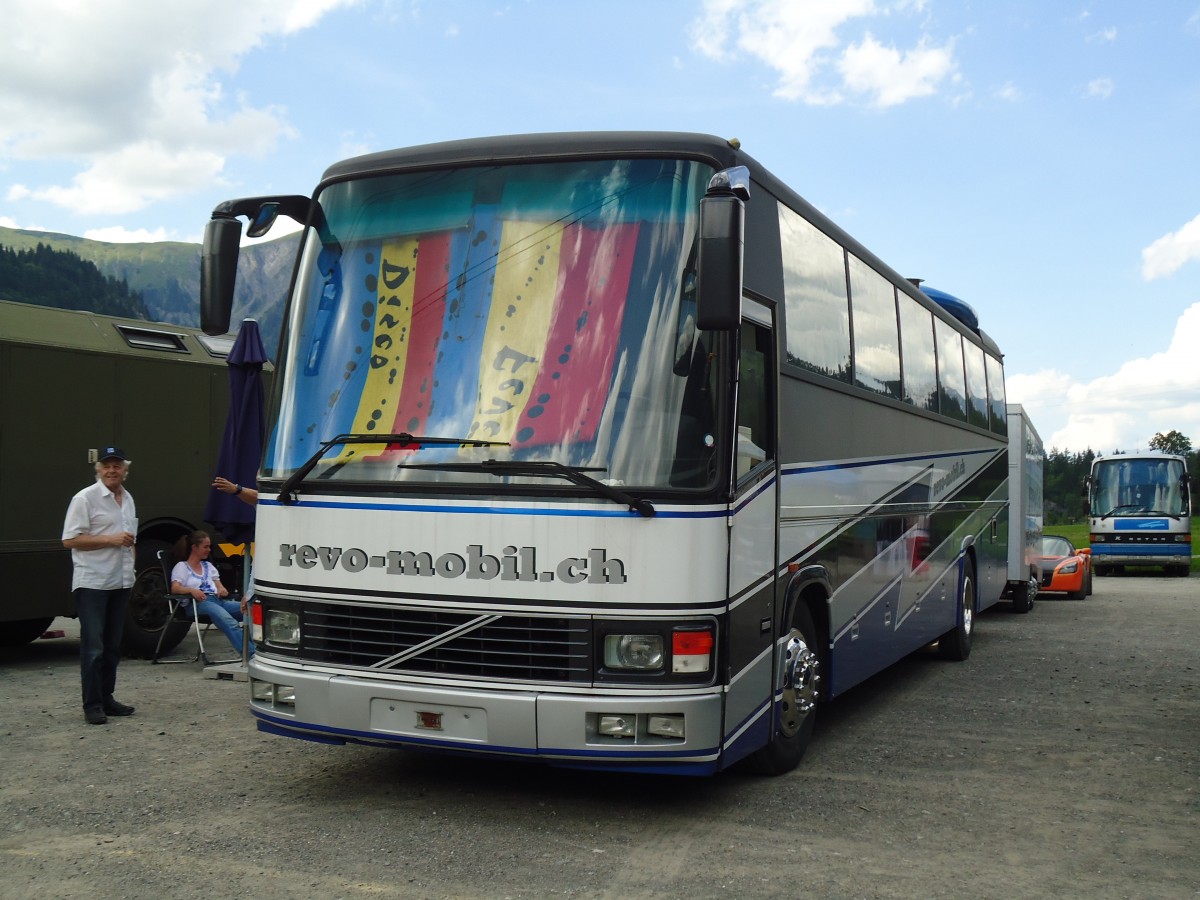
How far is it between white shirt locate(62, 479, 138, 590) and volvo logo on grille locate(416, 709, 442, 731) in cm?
366

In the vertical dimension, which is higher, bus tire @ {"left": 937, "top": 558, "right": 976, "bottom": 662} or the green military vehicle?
the green military vehicle

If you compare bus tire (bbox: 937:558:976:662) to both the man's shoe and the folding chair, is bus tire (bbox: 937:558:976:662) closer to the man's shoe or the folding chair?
the folding chair

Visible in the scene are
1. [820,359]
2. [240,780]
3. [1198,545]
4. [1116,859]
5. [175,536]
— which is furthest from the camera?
[1198,545]

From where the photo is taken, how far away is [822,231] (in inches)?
317

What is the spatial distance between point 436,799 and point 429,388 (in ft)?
7.04

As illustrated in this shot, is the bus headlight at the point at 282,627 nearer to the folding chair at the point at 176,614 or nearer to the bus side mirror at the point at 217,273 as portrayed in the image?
the bus side mirror at the point at 217,273

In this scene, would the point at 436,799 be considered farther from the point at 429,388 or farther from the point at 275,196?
the point at 275,196

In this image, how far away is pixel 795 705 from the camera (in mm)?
7098

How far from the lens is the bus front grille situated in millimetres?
5656

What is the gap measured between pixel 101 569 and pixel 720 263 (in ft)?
17.1

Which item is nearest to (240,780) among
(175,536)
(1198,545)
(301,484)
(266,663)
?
(266,663)

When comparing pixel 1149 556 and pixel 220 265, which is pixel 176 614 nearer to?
pixel 220 265

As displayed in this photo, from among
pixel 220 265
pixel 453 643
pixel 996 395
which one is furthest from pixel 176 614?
pixel 996 395

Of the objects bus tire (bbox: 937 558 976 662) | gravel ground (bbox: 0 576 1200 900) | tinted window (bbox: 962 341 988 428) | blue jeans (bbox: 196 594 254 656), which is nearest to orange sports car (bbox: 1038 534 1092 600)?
tinted window (bbox: 962 341 988 428)
